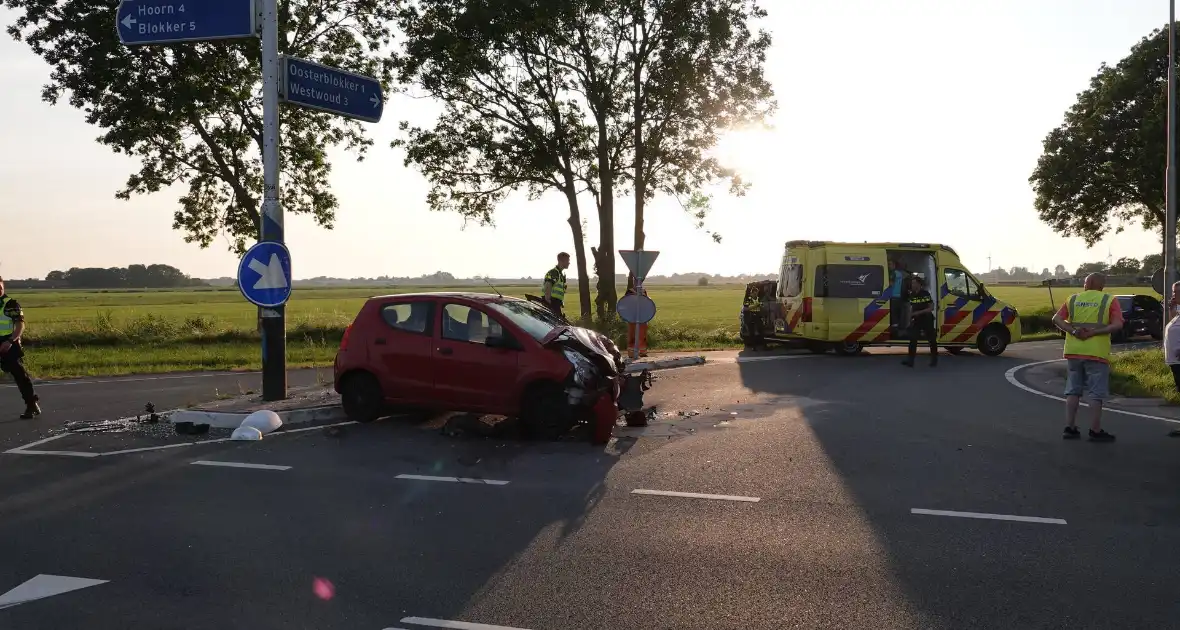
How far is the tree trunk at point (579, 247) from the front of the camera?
2936 cm

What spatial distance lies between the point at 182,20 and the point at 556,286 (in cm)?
729

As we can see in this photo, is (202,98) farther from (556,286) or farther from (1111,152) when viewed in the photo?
(1111,152)

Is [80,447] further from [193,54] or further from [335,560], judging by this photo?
[193,54]

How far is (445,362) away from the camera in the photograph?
979 centimetres

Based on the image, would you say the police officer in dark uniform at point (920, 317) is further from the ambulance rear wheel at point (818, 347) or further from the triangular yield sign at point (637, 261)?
the triangular yield sign at point (637, 261)

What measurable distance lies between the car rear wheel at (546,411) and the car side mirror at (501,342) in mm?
503

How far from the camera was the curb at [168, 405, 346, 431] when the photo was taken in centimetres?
998

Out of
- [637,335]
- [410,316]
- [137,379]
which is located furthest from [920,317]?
[137,379]

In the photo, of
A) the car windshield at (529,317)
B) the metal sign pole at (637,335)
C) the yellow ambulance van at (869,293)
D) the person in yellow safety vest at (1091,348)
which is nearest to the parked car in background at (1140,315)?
the yellow ambulance van at (869,293)

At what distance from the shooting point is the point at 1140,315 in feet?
89.5

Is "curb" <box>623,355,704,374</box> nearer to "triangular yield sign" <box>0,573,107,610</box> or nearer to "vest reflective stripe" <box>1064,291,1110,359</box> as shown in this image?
"vest reflective stripe" <box>1064,291,1110,359</box>

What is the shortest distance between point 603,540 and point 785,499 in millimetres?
1769

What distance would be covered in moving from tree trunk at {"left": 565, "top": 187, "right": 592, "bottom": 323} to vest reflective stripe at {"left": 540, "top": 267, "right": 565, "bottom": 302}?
13.2 meters

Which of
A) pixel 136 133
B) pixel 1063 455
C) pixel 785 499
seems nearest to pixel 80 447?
pixel 785 499
